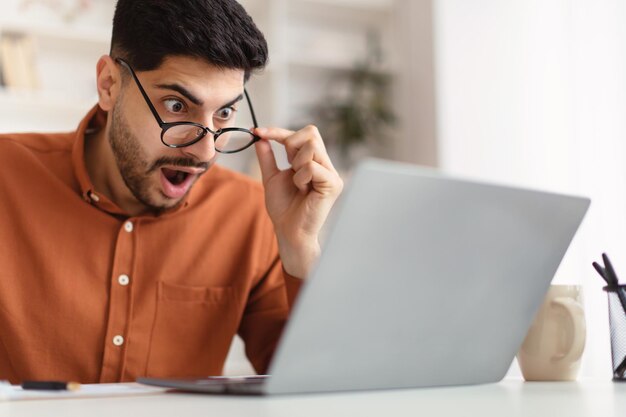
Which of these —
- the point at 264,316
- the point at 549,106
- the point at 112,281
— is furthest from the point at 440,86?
the point at 112,281

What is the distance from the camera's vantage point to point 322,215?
3.81 ft

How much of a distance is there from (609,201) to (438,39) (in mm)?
1289

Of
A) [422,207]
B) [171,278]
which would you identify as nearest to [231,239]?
[171,278]

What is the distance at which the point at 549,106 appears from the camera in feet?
9.52

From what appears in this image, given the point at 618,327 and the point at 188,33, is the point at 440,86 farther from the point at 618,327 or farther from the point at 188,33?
the point at 618,327

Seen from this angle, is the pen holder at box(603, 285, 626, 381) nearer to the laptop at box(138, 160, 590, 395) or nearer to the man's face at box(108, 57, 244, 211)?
the laptop at box(138, 160, 590, 395)

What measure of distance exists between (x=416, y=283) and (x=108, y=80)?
942mm

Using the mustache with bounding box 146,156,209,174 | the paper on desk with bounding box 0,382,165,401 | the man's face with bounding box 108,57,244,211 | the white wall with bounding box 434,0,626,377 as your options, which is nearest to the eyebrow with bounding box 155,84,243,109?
the man's face with bounding box 108,57,244,211

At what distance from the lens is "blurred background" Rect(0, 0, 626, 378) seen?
249 centimetres

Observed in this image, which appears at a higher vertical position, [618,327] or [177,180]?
[177,180]

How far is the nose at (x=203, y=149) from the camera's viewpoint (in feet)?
4.11

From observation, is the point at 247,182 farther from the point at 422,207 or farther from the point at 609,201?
the point at 609,201

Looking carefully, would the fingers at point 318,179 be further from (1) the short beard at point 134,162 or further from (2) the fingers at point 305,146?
(1) the short beard at point 134,162

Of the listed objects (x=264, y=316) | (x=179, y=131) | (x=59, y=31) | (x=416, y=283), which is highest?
(x=59, y=31)
